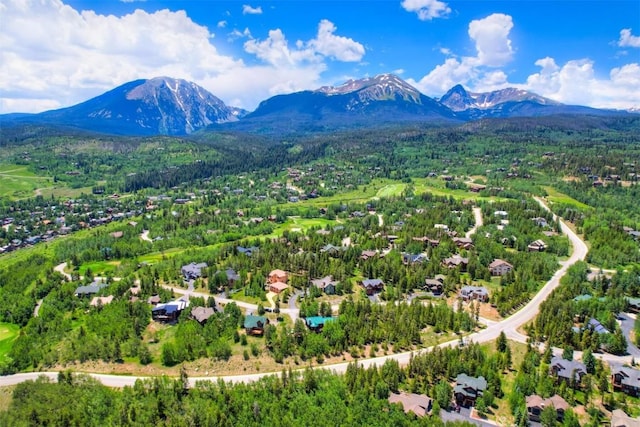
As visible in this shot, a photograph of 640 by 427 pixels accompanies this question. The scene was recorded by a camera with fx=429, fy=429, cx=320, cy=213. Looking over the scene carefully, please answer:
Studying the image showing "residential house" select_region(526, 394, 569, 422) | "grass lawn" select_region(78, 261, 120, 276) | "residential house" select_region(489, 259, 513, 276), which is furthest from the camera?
"grass lawn" select_region(78, 261, 120, 276)

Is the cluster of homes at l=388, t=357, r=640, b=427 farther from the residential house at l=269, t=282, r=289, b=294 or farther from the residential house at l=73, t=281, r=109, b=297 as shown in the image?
the residential house at l=73, t=281, r=109, b=297

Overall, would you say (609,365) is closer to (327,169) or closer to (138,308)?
(138,308)

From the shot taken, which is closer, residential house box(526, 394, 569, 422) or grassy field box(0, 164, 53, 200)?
residential house box(526, 394, 569, 422)

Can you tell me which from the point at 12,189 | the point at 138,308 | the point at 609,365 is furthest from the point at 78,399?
the point at 12,189

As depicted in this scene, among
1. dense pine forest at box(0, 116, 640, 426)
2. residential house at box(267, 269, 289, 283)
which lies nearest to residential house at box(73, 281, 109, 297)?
dense pine forest at box(0, 116, 640, 426)

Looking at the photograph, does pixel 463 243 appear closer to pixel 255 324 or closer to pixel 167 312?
pixel 255 324

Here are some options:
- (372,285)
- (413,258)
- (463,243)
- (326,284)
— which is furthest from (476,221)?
(326,284)
